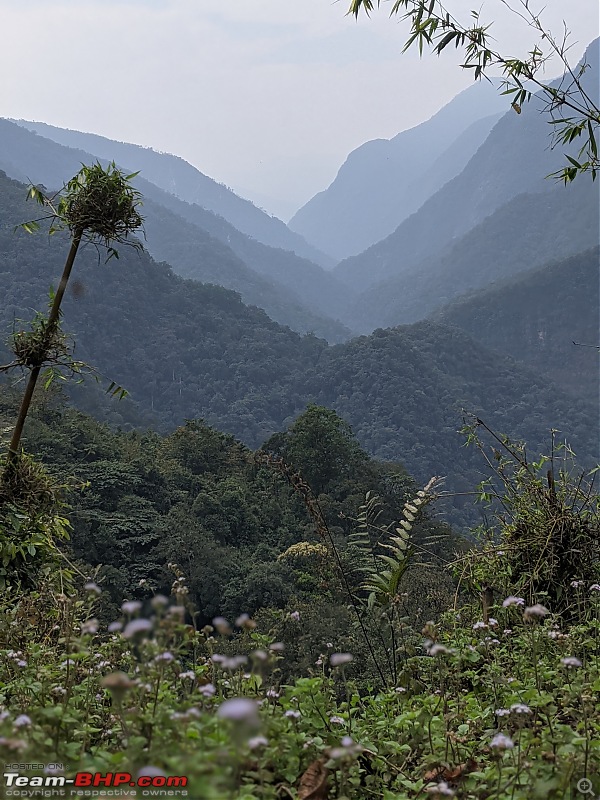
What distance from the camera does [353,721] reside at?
217 centimetres

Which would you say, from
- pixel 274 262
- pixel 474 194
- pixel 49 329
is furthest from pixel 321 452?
pixel 474 194

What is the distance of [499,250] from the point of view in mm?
132875

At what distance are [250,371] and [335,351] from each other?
395 inches

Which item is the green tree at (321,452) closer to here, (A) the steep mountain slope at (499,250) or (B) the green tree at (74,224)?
(B) the green tree at (74,224)

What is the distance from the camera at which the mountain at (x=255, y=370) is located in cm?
5919

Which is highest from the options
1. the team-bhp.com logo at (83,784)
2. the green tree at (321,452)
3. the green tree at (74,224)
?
the green tree at (74,224)

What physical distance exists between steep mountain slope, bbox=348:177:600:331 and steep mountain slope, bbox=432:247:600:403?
20.0 m

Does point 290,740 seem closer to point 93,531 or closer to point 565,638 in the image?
point 565,638

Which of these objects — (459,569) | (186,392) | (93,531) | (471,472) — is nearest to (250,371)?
(186,392)

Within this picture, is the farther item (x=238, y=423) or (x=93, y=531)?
(x=238, y=423)

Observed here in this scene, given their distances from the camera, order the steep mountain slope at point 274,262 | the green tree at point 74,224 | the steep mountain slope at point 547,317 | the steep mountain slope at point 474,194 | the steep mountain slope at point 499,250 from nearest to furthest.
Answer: the green tree at point 74,224, the steep mountain slope at point 547,317, the steep mountain slope at point 499,250, the steep mountain slope at point 474,194, the steep mountain slope at point 274,262

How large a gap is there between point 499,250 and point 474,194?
147 ft
